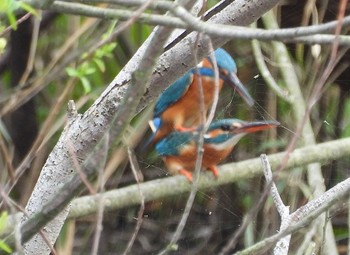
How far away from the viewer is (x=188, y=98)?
7.84ft

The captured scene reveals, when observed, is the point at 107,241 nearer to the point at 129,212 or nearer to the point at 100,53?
the point at 129,212

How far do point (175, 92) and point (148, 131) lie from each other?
39 centimetres

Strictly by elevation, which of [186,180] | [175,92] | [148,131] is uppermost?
[175,92]

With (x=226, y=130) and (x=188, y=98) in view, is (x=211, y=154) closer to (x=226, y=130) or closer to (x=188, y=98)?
(x=226, y=130)

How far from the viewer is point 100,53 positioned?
1675 millimetres

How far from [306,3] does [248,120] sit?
0.86 metres

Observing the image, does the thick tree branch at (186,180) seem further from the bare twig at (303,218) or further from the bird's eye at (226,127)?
the bare twig at (303,218)

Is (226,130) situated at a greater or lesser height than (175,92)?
lesser

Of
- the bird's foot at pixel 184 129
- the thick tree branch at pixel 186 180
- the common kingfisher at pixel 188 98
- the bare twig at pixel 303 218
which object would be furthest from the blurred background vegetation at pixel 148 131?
the bare twig at pixel 303 218

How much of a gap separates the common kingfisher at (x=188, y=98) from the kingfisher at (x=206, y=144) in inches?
1.7

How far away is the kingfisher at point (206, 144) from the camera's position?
2184 millimetres

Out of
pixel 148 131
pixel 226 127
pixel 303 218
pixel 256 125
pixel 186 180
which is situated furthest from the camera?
pixel 148 131

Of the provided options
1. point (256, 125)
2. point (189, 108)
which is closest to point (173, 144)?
point (189, 108)

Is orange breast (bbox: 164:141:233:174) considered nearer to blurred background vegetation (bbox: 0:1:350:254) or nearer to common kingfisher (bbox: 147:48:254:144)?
common kingfisher (bbox: 147:48:254:144)
